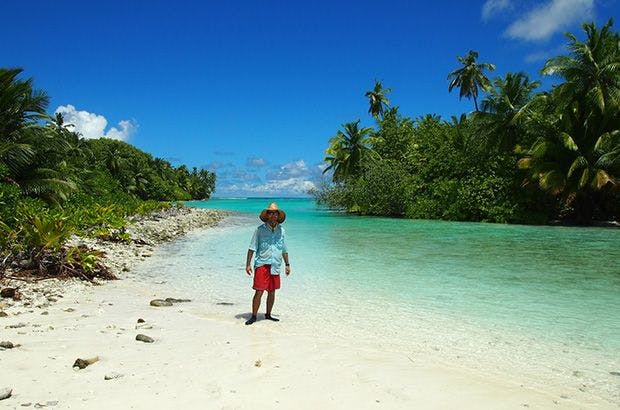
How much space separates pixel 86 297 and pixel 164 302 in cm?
136

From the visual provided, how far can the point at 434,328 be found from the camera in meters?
6.91

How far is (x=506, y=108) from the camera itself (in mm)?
32719

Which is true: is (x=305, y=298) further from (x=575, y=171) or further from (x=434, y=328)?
(x=575, y=171)

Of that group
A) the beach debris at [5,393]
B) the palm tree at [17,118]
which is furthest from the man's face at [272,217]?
the palm tree at [17,118]

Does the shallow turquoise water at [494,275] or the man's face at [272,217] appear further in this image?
the shallow turquoise water at [494,275]

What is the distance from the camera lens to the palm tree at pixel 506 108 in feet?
107

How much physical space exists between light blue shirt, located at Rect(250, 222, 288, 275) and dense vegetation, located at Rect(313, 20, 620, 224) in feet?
85.1

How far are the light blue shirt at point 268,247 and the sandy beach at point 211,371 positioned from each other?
0.91 metres

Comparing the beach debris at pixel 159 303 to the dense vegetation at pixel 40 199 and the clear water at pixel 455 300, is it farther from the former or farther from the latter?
the dense vegetation at pixel 40 199

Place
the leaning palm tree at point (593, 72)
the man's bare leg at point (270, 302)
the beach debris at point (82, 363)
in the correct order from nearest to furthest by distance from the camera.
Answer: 1. the beach debris at point (82, 363)
2. the man's bare leg at point (270, 302)
3. the leaning palm tree at point (593, 72)

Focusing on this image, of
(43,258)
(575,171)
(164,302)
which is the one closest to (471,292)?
(164,302)

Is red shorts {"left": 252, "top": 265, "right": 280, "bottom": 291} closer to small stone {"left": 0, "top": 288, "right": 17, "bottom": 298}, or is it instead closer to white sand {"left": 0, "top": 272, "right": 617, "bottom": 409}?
white sand {"left": 0, "top": 272, "right": 617, "bottom": 409}

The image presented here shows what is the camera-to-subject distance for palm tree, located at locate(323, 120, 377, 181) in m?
48.1

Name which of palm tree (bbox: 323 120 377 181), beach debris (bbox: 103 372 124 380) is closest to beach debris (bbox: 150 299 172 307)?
beach debris (bbox: 103 372 124 380)
